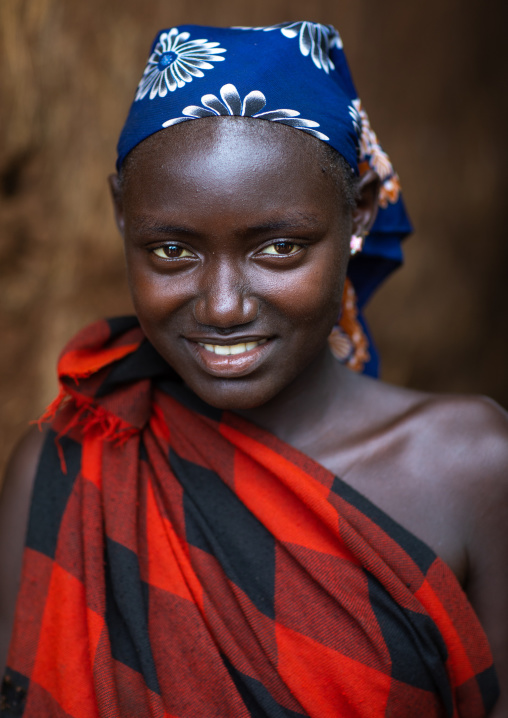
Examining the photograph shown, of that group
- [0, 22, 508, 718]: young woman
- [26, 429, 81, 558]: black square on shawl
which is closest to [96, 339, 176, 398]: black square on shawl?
[0, 22, 508, 718]: young woman

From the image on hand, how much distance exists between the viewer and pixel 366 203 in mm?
1516

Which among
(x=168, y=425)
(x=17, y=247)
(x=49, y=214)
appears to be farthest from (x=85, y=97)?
(x=168, y=425)

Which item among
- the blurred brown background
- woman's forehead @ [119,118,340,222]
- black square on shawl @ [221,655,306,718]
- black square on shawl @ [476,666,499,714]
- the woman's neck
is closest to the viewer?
woman's forehead @ [119,118,340,222]

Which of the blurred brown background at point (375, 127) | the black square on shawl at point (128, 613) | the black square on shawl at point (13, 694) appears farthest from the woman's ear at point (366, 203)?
the blurred brown background at point (375, 127)

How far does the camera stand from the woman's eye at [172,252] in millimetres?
1306

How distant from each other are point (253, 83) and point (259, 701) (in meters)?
1.18

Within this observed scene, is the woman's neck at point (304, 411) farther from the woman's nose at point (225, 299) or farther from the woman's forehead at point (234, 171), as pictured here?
the woman's forehead at point (234, 171)

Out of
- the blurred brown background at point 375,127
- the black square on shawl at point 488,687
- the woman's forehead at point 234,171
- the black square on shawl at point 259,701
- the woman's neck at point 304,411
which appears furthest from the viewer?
the blurred brown background at point 375,127

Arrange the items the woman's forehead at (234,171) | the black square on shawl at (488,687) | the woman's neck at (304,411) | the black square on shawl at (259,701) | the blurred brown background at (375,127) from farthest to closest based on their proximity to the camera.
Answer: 1. the blurred brown background at (375,127)
2. the woman's neck at (304,411)
3. the black square on shawl at (488,687)
4. the black square on shawl at (259,701)
5. the woman's forehead at (234,171)

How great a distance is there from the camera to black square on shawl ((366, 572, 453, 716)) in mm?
1349

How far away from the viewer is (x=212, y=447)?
1546mm

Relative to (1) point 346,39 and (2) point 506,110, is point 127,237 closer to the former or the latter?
(1) point 346,39

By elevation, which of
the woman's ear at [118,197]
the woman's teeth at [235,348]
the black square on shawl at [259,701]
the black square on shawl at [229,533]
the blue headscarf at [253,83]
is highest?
the blue headscarf at [253,83]

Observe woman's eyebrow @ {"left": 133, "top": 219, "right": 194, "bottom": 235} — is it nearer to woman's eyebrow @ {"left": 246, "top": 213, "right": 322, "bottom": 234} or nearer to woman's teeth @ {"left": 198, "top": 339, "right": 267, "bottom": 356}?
woman's eyebrow @ {"left": 246, "top": 213, "right": 322, "bottom": 234}
